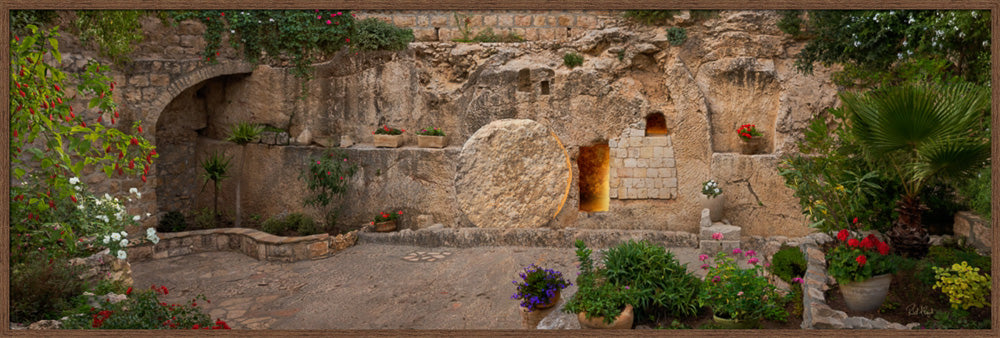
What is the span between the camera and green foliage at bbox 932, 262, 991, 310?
520cm

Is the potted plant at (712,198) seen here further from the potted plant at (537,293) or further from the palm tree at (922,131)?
the potted plant at (537,293)

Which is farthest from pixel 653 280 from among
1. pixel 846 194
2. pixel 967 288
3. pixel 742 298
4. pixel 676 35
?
pixel 676 35

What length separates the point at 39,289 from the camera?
19.6 feet

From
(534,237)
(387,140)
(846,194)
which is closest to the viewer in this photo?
(846,194)

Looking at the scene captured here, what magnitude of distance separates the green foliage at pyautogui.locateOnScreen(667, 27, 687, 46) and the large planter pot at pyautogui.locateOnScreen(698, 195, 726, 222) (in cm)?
301

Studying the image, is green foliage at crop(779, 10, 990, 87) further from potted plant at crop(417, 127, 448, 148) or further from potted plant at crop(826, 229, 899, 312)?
potted plant at crop(417, 127, 448, 148)

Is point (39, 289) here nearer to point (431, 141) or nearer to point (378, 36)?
point (431, 141)

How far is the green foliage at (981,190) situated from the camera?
561cm

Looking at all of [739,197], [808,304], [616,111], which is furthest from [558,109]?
[808,304]

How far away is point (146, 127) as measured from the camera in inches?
483

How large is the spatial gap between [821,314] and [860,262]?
2.33 ft

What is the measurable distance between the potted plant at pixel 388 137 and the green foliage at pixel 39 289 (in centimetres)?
762

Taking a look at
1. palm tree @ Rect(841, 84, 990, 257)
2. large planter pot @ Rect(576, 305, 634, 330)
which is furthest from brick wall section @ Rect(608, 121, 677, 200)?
large planter pot @ Rect(576, 305, 634, 330)

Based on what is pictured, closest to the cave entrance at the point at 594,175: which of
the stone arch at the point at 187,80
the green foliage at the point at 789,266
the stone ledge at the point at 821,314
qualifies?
the green foliage at the point at 789,266
